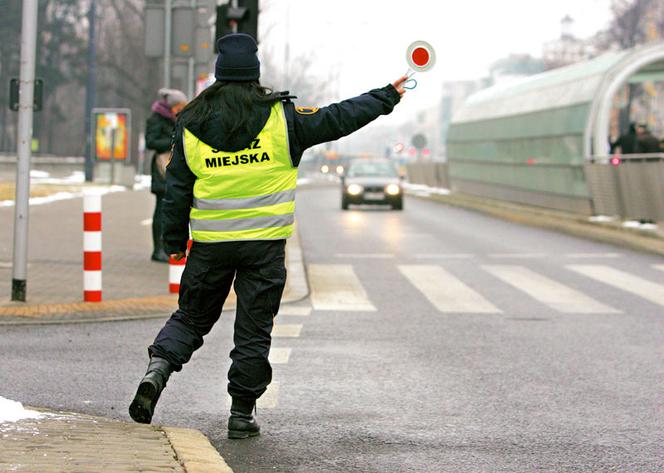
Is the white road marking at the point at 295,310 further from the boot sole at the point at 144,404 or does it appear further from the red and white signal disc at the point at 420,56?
the boot sole at the point at 144,404

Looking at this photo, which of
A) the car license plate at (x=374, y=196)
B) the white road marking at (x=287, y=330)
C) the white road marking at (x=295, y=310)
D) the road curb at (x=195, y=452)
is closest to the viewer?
the road curb at (x=195, y=452)

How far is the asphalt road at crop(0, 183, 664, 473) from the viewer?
600cm

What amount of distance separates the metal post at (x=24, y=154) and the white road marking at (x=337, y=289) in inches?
97.7

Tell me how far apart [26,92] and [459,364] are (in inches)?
172

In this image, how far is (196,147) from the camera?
6195 mm

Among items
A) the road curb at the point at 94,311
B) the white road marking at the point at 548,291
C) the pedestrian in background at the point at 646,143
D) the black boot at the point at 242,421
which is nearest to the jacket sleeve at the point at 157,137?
the road curb at the point at 94,311

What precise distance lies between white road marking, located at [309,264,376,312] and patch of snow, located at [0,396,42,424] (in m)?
5.97

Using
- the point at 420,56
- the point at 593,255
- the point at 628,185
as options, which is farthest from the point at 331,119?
the point at 628,185

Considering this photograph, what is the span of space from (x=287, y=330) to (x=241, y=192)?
4264 mm

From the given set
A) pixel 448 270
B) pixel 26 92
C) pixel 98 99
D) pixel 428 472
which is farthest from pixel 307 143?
pixel 98 99

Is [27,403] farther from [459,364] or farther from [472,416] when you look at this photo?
[459,364]

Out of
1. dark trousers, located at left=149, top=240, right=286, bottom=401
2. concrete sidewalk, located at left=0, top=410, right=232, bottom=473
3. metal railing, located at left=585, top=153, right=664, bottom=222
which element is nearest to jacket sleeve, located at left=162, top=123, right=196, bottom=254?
dark trousers, located at left=149, top=240, right=286, bottom=401

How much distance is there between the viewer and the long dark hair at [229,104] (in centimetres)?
612

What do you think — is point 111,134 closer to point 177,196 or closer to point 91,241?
point 91,241
